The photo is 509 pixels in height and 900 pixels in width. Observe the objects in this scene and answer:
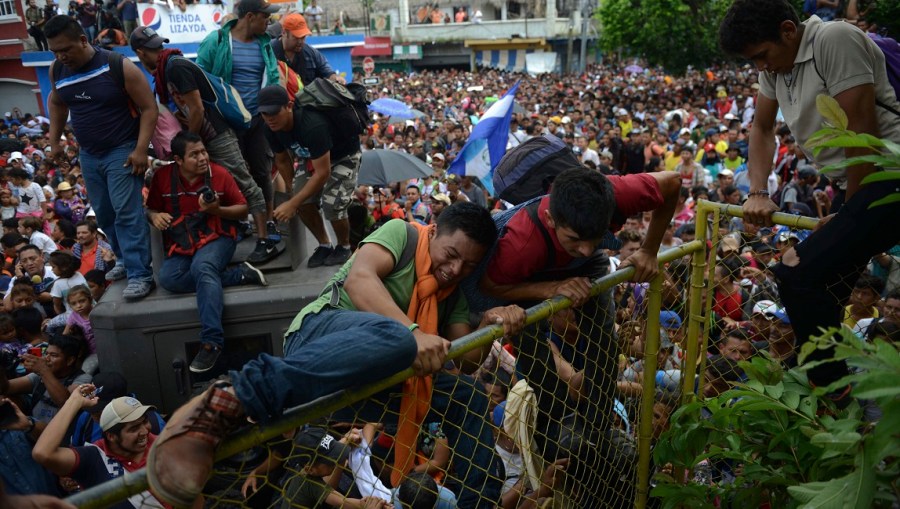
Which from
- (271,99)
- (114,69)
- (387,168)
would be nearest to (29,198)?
(387,168)

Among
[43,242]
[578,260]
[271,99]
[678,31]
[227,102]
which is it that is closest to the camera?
[578,260]

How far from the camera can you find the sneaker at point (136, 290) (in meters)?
5.27

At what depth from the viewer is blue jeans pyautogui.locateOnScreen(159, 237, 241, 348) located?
5.00 metres

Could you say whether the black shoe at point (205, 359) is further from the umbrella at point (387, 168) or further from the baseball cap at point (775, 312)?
the umbrella at point (387, 168)

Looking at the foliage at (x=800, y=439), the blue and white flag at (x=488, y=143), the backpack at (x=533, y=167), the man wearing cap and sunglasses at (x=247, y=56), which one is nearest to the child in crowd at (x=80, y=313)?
the man wearing cap and sunglasses at (x=247, y=56)

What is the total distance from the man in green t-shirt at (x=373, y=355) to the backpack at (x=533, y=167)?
1098mm

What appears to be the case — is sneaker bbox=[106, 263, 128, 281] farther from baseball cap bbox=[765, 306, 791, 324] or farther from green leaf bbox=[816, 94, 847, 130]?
green leaf bbox=[816, 94, 847, 130]

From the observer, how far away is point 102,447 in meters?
3.84

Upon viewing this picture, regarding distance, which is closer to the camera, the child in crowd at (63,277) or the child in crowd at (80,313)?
the child in crowd at (80,313)

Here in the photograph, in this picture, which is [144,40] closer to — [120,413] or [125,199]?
[125,199]

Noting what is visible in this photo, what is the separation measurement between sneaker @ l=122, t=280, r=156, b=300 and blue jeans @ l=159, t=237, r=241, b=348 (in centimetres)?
16

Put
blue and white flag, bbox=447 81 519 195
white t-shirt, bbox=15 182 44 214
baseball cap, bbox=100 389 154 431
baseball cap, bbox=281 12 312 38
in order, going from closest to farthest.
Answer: baseball cap, bbox=100 389 154 431 → baseball cap, bbox=281 12 312 38 → blue and white flag, bbox=447 81 519 195 → white t-shirt, bbox=15 182 44 214

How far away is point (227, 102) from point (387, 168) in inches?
175

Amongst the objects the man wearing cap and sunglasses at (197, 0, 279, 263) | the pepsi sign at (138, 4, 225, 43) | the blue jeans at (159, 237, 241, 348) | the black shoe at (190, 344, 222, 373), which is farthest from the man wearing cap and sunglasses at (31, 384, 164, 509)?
the pepsi sign at (138, 4, 225, 43)
